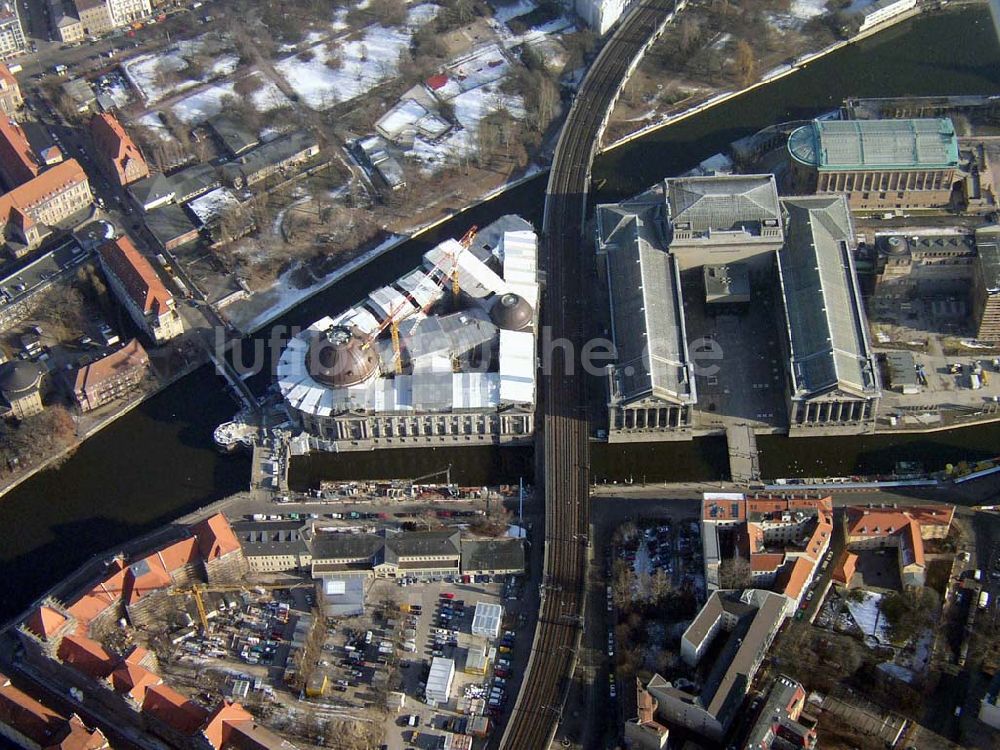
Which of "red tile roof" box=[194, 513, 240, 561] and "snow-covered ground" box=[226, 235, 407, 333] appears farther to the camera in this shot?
"snow-covered ground" box=[226, 235, 407, 333]

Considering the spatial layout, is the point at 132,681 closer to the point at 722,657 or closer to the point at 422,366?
the point at 422,366

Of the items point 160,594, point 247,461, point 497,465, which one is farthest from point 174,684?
point 497,465

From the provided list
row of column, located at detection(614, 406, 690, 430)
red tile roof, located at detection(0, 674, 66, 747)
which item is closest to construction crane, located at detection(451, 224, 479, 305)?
row of column, located at detection(614, 406, 690, 430)

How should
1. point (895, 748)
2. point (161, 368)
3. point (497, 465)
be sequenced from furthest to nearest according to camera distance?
point (161, 368), point (497, 465), point (895, 748)

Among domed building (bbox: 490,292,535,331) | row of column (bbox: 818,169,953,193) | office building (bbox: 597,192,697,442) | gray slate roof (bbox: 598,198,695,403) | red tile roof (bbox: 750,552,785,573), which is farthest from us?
row of column (bbox: 818,169,953,193)

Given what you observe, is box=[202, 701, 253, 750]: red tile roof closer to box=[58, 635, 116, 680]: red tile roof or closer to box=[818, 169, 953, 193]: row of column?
box=[58, 635, 116, 680]: red tile roof

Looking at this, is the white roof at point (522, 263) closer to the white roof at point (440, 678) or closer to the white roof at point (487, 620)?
the white roof at point (487, 620)

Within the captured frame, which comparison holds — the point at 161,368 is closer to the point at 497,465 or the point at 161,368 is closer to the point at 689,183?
the point at 497,465
